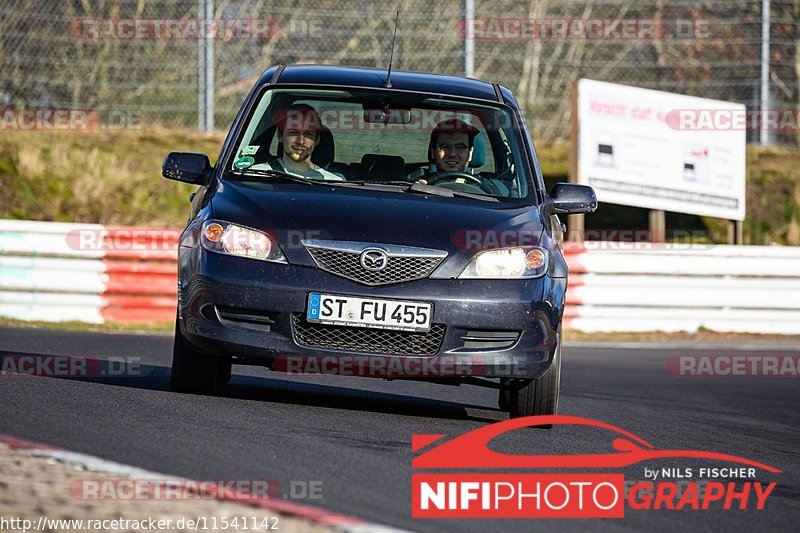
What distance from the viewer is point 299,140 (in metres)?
7.62

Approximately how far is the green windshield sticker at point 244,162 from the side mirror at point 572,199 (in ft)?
5.36

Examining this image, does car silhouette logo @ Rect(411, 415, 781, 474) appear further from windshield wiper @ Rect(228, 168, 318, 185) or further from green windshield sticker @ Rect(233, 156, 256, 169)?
green windshield sticker @ Rect(233, 156, 256, 169)

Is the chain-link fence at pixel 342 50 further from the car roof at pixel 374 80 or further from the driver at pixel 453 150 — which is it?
the driver at pixel 453 150

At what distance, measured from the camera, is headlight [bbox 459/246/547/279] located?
6.62 m

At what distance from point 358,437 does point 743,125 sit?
1390 centimetres

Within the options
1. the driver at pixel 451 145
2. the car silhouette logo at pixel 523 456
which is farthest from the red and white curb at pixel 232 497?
the driver at pixel 451 145

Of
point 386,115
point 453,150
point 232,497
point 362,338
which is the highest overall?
point 386,115

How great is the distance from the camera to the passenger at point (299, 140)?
293 inches

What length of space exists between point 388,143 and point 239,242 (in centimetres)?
154

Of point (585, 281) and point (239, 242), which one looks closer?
point (239, 242)

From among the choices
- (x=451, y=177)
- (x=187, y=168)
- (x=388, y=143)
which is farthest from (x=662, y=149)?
(x=187, y=168)

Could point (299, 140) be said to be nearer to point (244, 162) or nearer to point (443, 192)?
point (244, 162)

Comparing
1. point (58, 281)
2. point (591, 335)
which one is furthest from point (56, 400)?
point (591, 335)

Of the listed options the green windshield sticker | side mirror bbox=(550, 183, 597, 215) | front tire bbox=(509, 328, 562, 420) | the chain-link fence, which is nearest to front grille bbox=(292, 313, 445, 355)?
front tire bbox=(509, 328, 562, 420)
